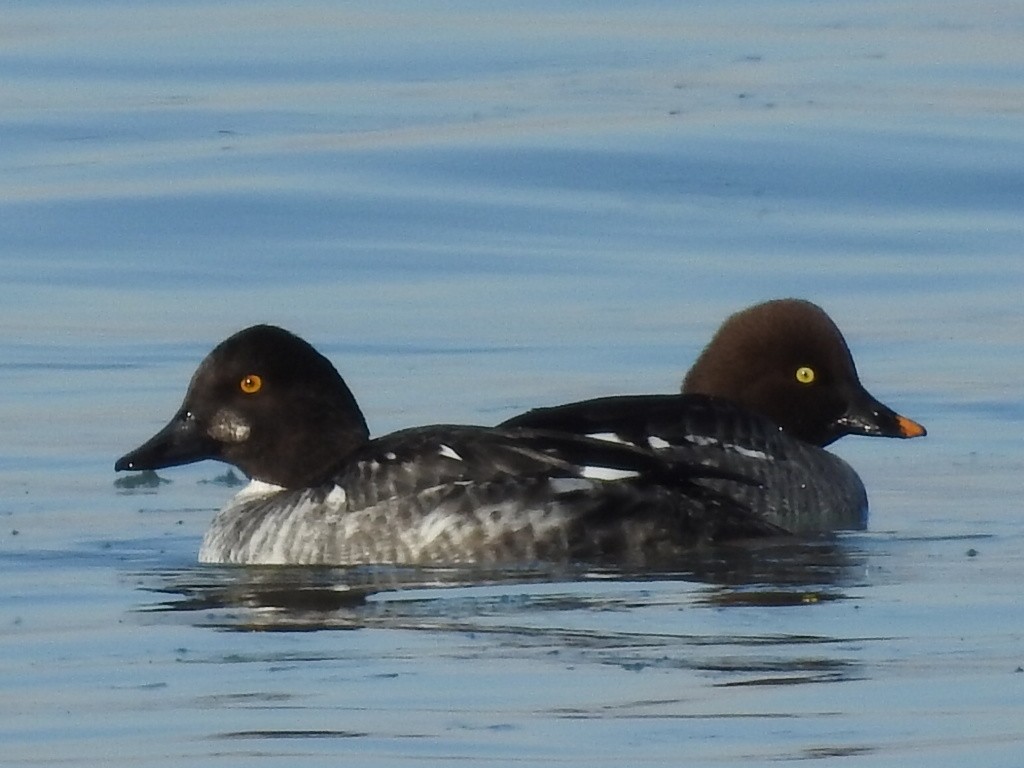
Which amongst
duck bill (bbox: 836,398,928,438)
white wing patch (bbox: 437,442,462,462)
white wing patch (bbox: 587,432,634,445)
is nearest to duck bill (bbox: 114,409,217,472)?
white wing patch (bbox: 437,442,462,462)

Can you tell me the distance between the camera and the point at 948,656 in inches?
314

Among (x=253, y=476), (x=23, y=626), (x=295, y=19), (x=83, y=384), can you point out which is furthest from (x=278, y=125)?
(x=23, y=626)

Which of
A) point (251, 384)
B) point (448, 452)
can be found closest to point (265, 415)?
point (251, 384)

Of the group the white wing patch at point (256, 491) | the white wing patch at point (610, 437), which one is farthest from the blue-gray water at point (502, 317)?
the white wing patch at point (610, 437)

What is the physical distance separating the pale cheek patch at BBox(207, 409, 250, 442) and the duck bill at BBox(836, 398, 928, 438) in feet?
9.09

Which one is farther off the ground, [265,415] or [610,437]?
[265,415]

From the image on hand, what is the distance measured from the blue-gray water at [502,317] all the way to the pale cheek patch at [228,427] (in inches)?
15.8

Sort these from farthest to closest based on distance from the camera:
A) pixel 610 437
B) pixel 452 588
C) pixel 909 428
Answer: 1. pixel 909 428
2. pixel 610 437
3. pixel 452 588

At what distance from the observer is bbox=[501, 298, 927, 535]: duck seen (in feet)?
36.5

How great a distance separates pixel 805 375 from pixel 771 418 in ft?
0.91

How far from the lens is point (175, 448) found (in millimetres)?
11070

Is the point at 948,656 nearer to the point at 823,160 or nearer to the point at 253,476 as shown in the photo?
the point at 253,476

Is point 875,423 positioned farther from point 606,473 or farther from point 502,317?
point 502,317

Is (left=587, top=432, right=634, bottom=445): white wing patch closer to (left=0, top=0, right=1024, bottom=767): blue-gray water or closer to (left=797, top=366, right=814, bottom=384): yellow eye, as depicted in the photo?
(left=0, top=0, right=1024, bottom=767): blue-gray water
